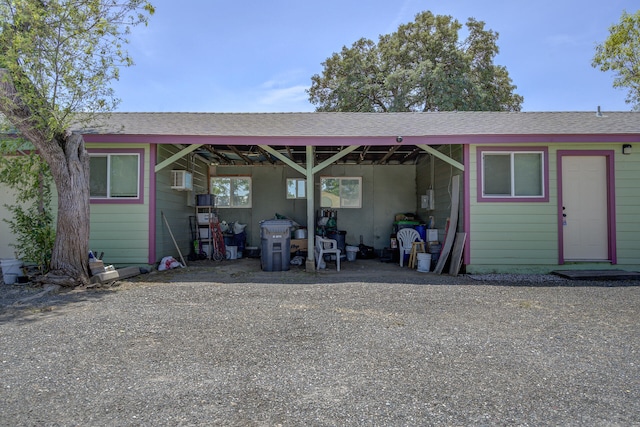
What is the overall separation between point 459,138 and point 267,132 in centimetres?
358

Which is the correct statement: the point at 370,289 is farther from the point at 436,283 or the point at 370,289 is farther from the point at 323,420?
the point at 323,420

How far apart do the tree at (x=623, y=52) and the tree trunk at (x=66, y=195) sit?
1832 centimetres

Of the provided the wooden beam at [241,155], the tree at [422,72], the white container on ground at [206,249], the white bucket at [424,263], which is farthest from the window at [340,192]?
the tree at [422,72]

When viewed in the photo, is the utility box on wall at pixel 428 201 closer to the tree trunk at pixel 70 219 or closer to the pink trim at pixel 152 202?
the pink trim at pixel 152 202

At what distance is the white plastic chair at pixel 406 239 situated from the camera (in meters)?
9.59

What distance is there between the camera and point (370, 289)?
249 inches

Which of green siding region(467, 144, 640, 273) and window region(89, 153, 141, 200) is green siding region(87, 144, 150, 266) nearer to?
window region(89, 153, 141, 200)

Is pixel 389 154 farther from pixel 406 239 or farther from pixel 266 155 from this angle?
pixel 266 155

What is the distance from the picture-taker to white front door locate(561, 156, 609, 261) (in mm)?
8242

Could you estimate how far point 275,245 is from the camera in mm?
8352

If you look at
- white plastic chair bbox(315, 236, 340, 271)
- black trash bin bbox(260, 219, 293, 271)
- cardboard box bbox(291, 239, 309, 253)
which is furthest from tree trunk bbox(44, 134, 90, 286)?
Answer: cardboard box bbox(291, 239, 309, 253)

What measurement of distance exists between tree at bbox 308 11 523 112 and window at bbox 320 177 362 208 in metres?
8.17

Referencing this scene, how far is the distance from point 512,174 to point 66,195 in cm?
769

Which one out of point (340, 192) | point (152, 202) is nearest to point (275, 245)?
point (152, 202)
